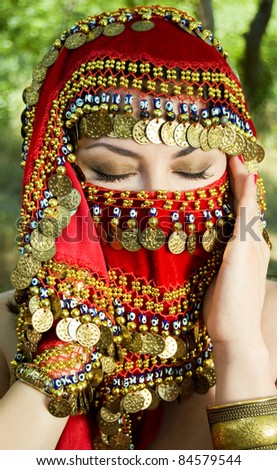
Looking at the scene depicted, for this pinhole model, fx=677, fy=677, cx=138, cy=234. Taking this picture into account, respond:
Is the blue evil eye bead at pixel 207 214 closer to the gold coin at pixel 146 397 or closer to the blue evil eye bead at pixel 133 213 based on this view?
the blue evil eye bead at pixel 133 213

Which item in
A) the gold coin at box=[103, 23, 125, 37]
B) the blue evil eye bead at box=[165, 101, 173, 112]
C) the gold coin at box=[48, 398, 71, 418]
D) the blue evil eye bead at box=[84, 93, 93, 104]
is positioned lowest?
the gold coin at box=[48, 398, 71, 418]

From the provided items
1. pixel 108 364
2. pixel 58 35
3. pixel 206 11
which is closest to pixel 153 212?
pixel 108 364

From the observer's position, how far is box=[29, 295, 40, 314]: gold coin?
1.98 m

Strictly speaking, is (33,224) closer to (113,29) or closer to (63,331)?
(63,331)

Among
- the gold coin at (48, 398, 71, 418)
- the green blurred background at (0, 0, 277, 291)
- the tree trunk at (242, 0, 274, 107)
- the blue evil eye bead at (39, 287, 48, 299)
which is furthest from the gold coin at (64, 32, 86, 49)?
the tree trunk at (242, 0, 274, 107)

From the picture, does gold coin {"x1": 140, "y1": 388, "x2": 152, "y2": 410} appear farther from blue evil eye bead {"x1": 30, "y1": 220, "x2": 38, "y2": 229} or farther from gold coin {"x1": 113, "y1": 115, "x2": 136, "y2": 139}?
gold coin {"x1": 113, "y1": 115, "x2": 136, "y2": 139}

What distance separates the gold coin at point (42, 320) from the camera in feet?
6.45

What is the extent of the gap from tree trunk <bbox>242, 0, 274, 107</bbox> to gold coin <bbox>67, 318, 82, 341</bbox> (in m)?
2.93

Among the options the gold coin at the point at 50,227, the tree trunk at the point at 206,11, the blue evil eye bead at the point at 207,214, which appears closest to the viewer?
the gold coin at the point at 50,227

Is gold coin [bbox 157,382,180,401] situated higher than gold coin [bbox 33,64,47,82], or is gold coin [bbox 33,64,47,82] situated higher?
gold coin [bbox 33,64,47,82]

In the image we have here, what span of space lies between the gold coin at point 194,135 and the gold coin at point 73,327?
62 centimetres

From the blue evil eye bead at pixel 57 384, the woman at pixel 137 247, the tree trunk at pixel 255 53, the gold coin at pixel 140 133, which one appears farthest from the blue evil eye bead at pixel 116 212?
the tree trunk at pixel 255 53

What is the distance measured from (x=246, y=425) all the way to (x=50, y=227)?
0.81 m

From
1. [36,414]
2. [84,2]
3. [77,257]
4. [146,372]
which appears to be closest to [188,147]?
[77,257]
